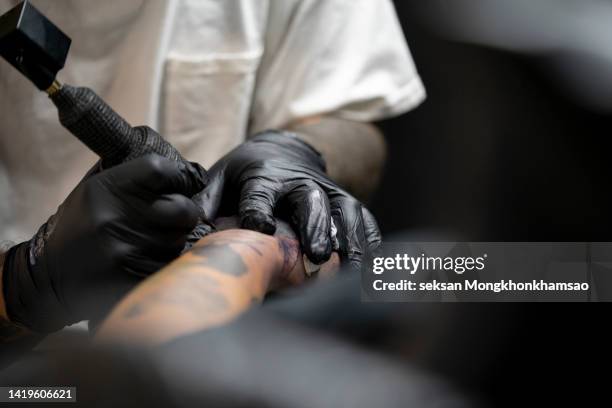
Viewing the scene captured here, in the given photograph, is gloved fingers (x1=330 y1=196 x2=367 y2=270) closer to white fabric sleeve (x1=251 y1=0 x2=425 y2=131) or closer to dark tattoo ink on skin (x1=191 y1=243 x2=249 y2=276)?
dark tattoo ink on skin (x1=191 y1=243 x2=249 y2=276)

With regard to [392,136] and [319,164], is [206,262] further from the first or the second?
[392,136]

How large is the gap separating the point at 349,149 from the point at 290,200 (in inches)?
15.3

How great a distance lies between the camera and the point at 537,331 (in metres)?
0.45

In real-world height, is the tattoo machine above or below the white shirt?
below

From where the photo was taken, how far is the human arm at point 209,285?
445 mm

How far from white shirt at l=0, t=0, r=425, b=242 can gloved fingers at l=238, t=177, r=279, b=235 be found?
1.30 feet

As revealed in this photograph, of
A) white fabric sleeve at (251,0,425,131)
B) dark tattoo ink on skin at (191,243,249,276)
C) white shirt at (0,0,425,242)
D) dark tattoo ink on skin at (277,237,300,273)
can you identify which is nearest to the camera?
dark tattoo ink on skin at (191,243,249,276)

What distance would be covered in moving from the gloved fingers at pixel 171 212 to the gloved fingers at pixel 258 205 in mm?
107

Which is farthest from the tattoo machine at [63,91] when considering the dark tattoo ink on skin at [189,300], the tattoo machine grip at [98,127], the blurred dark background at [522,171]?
the blurred dark background at [522,171]

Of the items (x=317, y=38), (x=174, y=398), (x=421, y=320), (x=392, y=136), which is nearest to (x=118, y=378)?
(x=174, y=398)

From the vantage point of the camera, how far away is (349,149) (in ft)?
3.79

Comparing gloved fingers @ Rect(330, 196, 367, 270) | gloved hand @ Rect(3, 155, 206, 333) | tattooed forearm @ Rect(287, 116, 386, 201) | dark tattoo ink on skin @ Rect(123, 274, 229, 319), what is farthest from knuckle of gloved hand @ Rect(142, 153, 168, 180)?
tattooed forearm @ Rect(287, 116, 386, 201)

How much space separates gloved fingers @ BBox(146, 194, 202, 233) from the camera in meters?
0.60

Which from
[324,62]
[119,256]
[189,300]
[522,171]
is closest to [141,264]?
[119,256]
